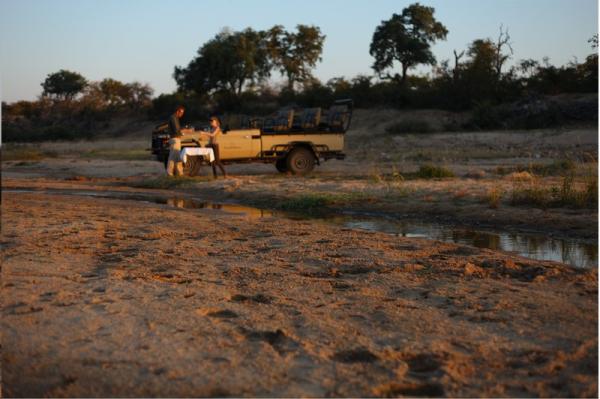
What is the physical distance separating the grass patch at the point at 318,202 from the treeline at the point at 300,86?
21.9 m

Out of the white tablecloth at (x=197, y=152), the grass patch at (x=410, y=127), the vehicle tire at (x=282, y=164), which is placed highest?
the grass patch at (x=410, y=127)

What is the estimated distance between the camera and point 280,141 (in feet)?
67.3

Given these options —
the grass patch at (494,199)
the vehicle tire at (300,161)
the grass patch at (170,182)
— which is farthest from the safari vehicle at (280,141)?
the grass patch at (494,199)

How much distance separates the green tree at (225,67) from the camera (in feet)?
180

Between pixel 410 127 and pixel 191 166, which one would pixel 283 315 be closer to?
pixel 191 166

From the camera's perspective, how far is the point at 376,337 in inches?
193

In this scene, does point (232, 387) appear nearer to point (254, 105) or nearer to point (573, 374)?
point (573, 374)

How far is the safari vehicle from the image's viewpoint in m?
19.9

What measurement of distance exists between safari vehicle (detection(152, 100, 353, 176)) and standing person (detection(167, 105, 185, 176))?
213 mm

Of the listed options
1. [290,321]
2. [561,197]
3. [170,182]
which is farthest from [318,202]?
[290,321]

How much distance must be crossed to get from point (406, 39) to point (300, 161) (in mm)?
33198

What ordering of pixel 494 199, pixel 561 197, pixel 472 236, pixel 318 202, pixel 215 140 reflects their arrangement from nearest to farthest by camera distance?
pixel 472 236 < pixel 561 197 < pixel 494 199 < pixel 318 202 < pixel 215 140

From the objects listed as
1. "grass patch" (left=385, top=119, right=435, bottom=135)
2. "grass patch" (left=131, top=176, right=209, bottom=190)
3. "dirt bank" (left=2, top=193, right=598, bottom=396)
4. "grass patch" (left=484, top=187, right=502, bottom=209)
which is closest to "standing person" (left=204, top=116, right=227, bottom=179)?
"grass patch" (left=131, top=176, right=209, bottom=190)

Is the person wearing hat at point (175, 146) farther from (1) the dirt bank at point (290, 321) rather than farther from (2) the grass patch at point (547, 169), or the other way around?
(1) the dirt bank at point (290, 321)
